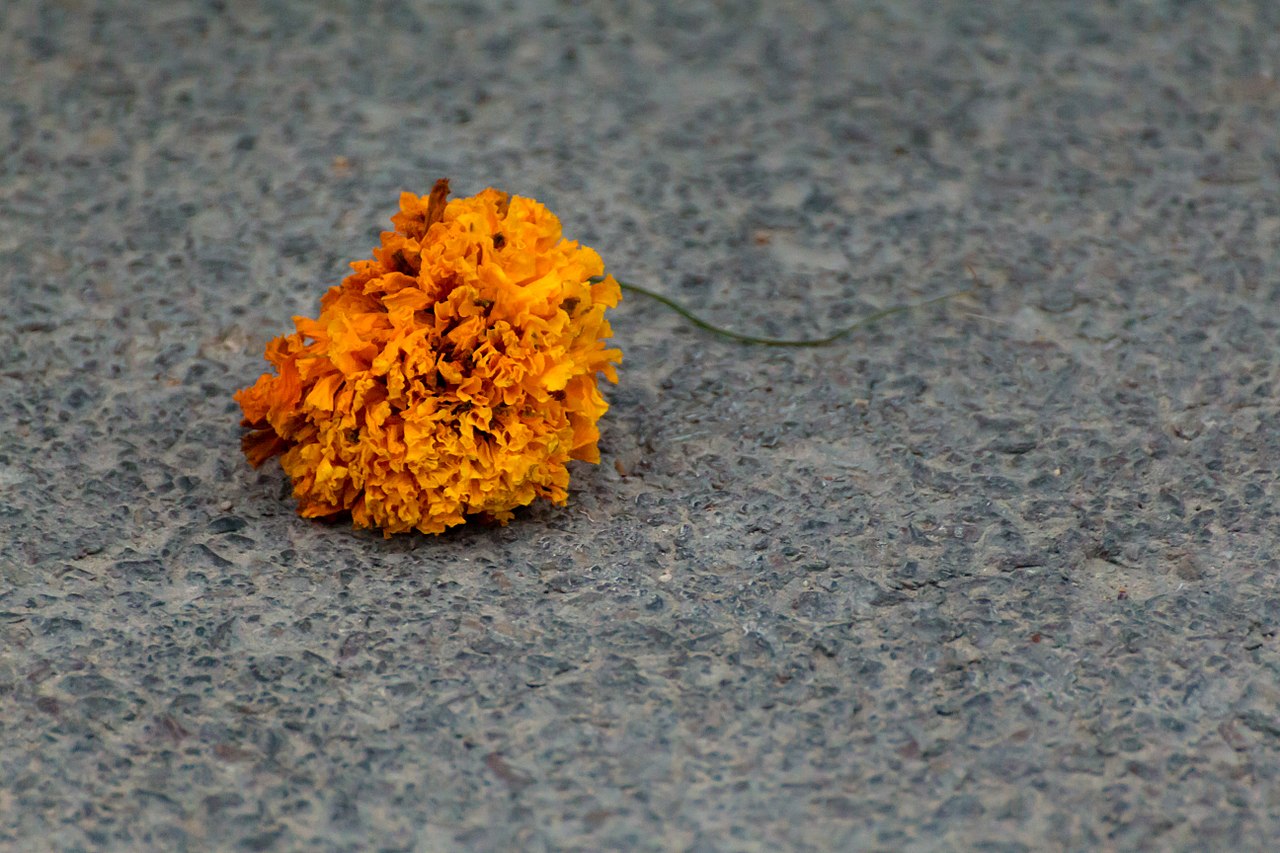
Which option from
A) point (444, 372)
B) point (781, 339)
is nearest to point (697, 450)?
point (781, 339)

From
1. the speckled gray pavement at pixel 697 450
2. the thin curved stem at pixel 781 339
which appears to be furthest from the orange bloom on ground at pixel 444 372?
the thin curved stem at pixel 781 339

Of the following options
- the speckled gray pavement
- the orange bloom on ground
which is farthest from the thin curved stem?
the orange bloom on ground

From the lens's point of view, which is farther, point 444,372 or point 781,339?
point 781,339

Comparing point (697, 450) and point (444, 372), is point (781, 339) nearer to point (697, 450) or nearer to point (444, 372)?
point (697, 450)

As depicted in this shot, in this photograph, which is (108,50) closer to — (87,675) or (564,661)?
(87,675)

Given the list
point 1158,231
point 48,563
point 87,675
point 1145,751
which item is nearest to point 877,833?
point 1145,751

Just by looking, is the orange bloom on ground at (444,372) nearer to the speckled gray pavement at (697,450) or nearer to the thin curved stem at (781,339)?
the speckled gray pavement at (697,450)

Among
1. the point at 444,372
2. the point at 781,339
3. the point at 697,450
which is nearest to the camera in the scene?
the point at 444,372
